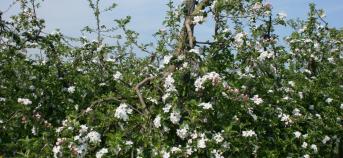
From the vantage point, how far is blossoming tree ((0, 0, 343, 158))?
4879mm

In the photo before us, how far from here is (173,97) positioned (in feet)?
16.6

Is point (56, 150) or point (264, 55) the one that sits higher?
point (264, 55)

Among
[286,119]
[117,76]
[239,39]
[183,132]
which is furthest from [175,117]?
[286,119]

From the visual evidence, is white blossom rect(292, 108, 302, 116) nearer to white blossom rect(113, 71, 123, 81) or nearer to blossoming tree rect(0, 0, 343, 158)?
blossoming tree rect(0, 0, 343, 158)

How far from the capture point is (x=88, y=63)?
7.55m

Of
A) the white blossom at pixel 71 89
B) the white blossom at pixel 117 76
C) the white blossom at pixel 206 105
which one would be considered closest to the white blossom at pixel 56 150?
the white blossom at pixel 206 105

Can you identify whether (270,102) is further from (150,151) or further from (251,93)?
(150,151)

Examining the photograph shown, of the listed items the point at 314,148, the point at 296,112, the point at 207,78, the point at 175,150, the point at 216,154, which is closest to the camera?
the point at 175,150

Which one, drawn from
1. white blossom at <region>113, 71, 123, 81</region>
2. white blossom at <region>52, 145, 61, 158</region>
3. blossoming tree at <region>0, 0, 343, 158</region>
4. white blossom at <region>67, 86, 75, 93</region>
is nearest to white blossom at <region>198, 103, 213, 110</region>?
blossoming tree at <region>0, 0, 343, 158</region>

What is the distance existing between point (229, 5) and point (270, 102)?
4.18 ft

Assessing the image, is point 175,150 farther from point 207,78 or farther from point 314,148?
point 314,148

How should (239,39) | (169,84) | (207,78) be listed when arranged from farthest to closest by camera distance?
(239,39) < (169,84) < (207,78)

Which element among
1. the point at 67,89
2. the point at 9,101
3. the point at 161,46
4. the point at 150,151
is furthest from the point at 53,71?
the point at 150,151

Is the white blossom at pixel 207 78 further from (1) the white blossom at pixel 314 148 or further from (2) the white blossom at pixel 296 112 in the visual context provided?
(1) the white blossom at pixel 314 148
